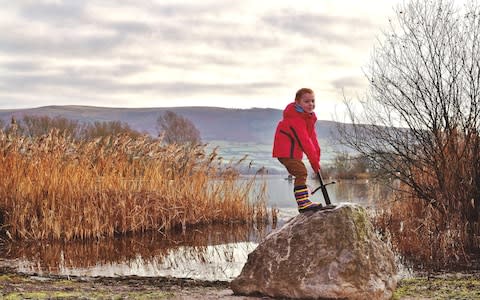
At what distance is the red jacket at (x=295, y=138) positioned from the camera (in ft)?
18.9

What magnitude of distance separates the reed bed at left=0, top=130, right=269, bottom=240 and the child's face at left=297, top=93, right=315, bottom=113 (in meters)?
6.03

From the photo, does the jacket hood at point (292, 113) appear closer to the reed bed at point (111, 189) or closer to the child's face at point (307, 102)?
the child's face at point (307, 102)

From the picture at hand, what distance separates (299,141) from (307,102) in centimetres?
43

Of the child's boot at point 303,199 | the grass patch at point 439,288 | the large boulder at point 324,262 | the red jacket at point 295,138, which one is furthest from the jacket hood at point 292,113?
the grass patch at point 439,288

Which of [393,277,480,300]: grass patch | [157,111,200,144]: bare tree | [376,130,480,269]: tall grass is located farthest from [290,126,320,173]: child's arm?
[157,111,200,144]: bare tree

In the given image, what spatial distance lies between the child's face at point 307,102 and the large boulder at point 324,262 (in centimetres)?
105

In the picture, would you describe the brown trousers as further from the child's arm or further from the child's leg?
the child's arm

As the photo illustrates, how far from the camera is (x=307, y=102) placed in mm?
5867

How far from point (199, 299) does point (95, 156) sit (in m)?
7.52

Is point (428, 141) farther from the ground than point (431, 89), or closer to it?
closer to it

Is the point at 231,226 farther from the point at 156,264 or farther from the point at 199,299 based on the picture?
the point at 199,299

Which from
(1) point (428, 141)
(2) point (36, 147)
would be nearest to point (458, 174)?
(1) point (428, 141)

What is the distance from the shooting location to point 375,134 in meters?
9.63

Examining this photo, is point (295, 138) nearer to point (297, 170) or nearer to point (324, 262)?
point (297, 170)
